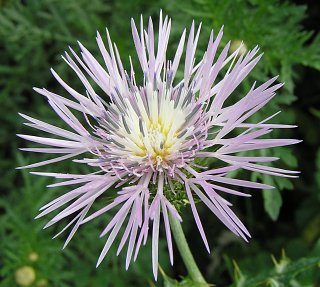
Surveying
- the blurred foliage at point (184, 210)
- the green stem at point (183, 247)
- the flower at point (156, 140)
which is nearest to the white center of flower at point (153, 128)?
the flower at point (156, 140)

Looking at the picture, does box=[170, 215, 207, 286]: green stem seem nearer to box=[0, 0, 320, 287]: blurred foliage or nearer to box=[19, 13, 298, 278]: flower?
box=[19, 13, 298, 278]: flower

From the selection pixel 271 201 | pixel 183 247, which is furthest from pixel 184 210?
pixel 183 247

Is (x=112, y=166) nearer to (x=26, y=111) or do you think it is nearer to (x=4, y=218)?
(x=4, y=218)

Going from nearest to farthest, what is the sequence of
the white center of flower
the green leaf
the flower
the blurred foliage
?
1. the flower
2. the white center of flower
3. the green leaf
4. the blurred foliage

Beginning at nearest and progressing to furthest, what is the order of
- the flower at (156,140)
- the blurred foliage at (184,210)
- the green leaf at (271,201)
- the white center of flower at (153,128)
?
the flower at (156,140) → the white center of flower at (153,128) → the green leaf at (271,201) → the blurred foliage at (184,210)

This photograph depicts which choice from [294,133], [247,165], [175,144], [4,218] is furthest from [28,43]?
[247,165]

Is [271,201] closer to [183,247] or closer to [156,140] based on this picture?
[183,247]

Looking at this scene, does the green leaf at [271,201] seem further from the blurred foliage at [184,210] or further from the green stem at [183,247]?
the green stem at [183,247]

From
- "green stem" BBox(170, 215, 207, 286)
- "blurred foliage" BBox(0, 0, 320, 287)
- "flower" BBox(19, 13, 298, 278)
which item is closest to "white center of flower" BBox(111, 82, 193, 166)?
"flower" BBox(19, 13, 298, 278)
